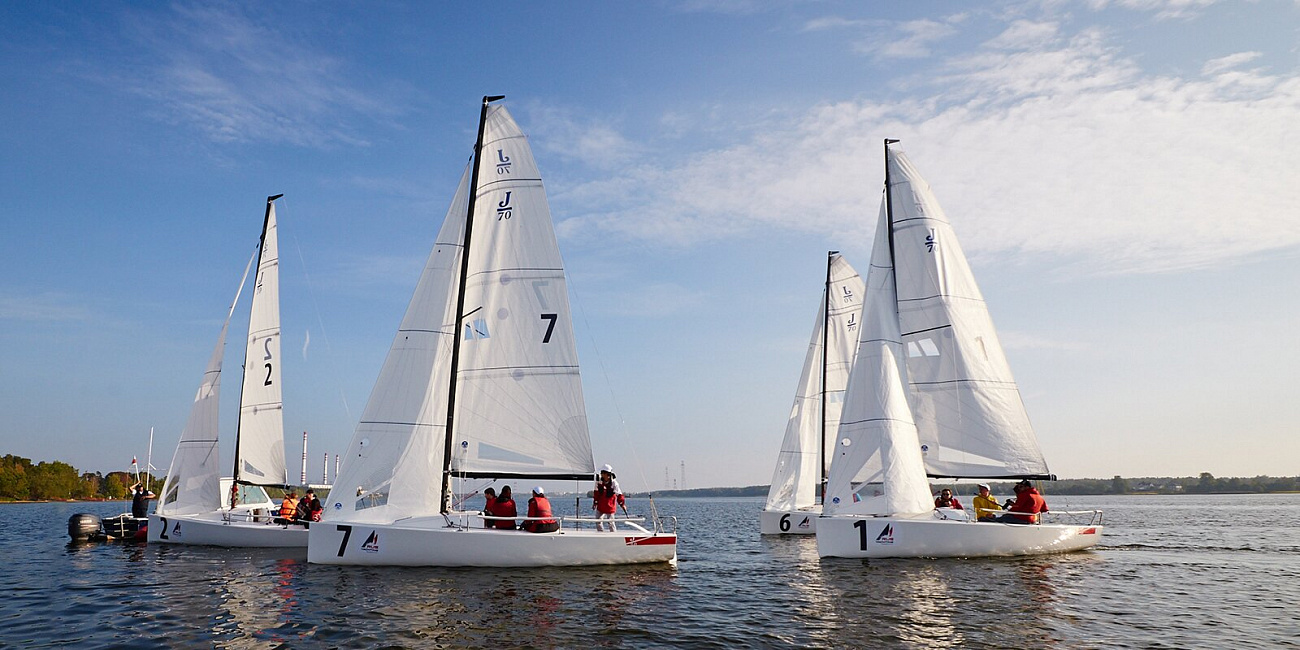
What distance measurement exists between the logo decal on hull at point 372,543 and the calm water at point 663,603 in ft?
1.60

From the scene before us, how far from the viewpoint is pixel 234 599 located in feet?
49.5

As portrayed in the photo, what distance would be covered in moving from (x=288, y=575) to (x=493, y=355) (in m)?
6.79

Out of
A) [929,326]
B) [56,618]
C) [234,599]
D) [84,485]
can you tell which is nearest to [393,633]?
[234,599]

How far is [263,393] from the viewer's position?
87.4 ft

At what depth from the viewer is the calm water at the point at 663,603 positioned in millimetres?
11898

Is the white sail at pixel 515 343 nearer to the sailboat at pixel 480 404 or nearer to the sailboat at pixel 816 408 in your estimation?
the sailboat at pixel 480 404

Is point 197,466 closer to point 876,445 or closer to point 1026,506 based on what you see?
point 876,445

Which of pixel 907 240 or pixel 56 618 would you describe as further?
pixel 907 240

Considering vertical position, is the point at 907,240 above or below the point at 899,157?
below

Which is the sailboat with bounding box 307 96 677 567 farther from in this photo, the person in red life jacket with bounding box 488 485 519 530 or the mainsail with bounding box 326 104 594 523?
the person in red life jacket with bounding box 488 485 519 530

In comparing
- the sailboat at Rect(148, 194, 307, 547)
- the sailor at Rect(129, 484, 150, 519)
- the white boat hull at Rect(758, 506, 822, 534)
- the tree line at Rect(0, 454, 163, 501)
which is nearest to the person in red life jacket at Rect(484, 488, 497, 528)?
the sailboat at Rect(148, 194, 307, 547)

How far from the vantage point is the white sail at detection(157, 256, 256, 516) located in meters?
26.0

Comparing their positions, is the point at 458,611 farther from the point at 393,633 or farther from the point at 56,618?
the point at 56,618

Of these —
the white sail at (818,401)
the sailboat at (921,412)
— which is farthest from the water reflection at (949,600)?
the white sail at (818,401)
